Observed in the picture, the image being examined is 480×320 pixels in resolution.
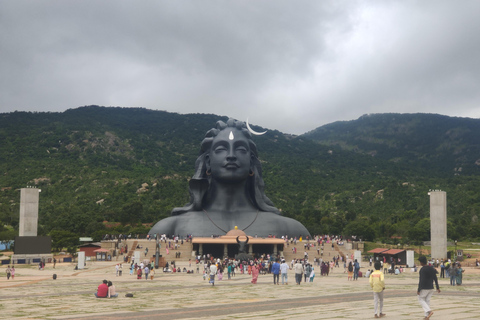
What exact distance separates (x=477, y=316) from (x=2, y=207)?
257 feet

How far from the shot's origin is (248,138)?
4966 centimetres

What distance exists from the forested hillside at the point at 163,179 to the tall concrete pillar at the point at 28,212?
49.9 feet

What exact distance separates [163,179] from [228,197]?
4669cm

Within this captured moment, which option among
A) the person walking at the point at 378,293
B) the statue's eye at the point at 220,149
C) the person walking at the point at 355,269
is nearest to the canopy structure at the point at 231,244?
the statue's eye at the point at 220,149

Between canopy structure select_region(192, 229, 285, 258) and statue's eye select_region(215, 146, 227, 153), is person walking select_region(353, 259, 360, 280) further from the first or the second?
statue's eye select_region(215, 146, 227, 153)

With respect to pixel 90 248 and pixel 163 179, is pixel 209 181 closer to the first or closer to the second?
pixel 90 248

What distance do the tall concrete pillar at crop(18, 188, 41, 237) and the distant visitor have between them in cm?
978

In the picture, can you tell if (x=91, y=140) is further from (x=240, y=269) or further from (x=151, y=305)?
(x=151, y=305)

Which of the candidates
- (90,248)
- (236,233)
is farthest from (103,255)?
(236,233)

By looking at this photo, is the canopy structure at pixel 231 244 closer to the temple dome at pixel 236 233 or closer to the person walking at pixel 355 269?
the temple dome at pixel 236 233

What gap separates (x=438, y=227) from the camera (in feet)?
150

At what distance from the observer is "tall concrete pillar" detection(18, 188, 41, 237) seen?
45.8 meters

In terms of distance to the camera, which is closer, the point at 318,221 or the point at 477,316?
the point at 477,316

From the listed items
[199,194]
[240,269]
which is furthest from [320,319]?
[199,194]
